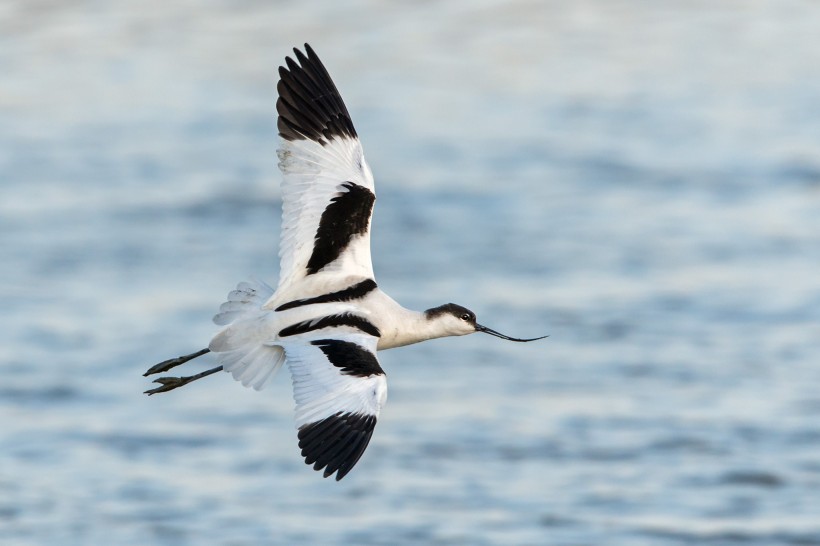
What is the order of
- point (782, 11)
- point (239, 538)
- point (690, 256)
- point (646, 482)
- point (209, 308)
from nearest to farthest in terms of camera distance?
point (239, 538)
point (646, 482)
point (209, 308)
point (690, 256)
point (782, 11)

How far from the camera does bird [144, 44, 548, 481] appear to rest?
7211 millimetres

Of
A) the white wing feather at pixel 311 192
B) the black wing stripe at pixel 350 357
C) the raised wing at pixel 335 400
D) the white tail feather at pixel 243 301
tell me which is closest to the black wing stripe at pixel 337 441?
the raised wing at pixel 335 400

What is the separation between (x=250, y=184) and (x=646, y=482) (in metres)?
6.64

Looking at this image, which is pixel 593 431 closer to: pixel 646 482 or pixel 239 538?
pixel 646 482

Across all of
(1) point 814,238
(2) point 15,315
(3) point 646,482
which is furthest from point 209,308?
(1) point 814,238

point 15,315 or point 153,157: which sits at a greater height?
point 153,157

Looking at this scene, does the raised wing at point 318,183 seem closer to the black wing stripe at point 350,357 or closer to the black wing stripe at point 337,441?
the black wing stripe at point 350,357

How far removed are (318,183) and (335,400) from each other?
4.59 feet

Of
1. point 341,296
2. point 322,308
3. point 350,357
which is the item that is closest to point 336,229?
point 341,296

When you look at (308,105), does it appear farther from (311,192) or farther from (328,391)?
(328,391)

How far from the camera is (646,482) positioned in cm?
1263

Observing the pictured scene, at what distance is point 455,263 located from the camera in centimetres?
1602

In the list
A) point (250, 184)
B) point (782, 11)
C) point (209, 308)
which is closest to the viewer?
point (209, 308)

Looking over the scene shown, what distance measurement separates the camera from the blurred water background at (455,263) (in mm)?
12375
